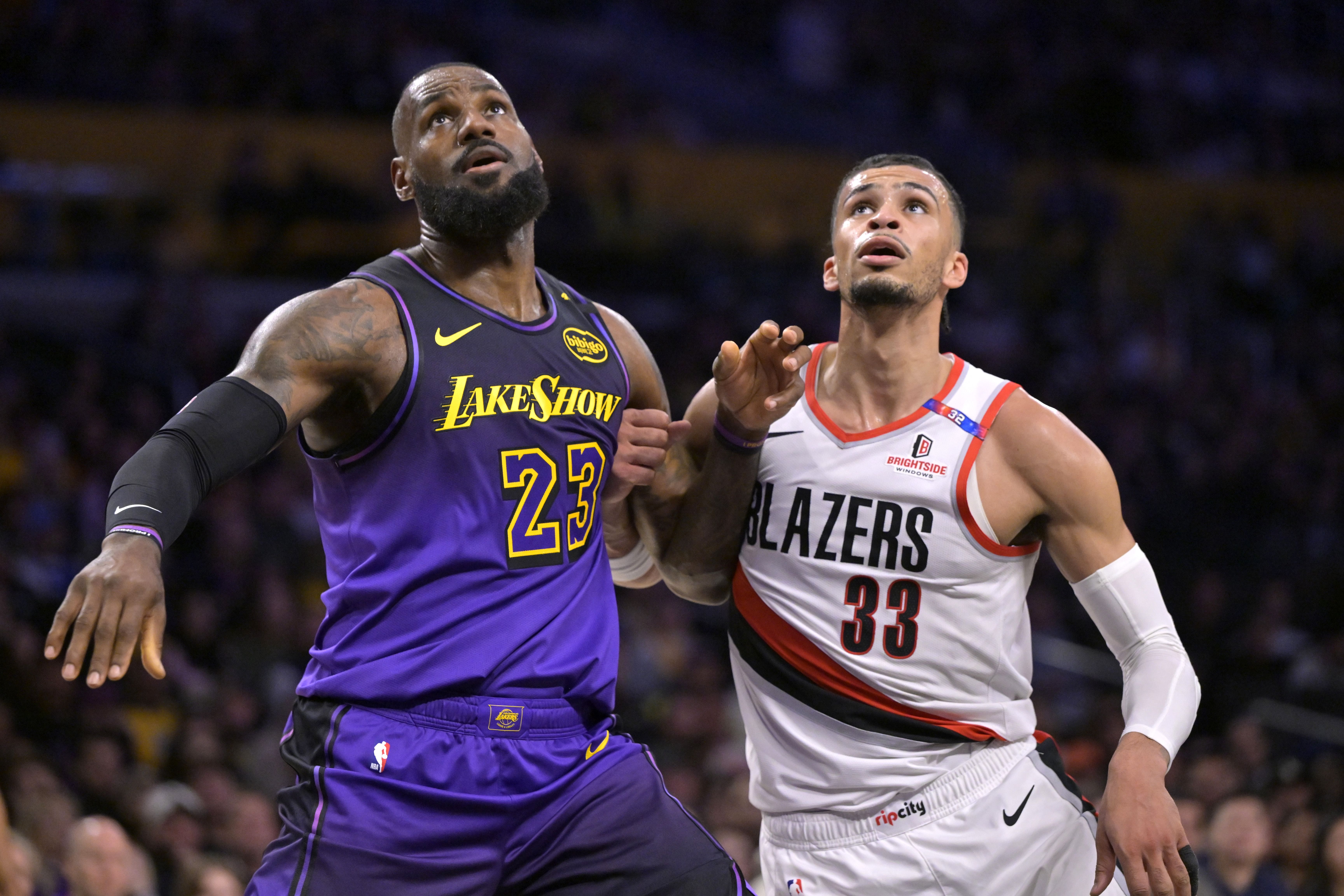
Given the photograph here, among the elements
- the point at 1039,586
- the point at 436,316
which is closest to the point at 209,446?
the point at 436,316

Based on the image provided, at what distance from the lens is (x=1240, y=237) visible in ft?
50.7

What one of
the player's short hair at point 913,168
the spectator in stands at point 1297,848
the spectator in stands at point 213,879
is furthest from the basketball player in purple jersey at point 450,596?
the spectator in stands at point 1297,848

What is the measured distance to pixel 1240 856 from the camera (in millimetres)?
7047

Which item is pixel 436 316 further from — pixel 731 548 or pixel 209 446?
pixel 731 548

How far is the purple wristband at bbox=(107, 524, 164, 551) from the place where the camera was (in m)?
2.77

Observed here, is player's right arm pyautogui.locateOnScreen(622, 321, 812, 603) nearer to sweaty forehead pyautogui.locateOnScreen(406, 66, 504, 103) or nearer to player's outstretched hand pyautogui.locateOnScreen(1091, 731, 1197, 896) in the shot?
sweaty forehead pyautogui.locateOnScreen(406, 66, 504, 103)

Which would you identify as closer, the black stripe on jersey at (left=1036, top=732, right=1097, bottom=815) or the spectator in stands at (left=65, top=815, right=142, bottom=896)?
the black stripe on jersey at (left=1036, top=732, right=1097, bottom=815)

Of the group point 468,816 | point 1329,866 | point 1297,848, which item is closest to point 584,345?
point 468,816

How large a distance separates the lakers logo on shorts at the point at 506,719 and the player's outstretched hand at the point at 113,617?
0.80 meters

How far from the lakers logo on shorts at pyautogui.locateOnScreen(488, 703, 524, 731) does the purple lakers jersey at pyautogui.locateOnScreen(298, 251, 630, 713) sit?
0.04 meters

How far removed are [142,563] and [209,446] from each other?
1.13 ft

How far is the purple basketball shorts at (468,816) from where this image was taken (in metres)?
3.14

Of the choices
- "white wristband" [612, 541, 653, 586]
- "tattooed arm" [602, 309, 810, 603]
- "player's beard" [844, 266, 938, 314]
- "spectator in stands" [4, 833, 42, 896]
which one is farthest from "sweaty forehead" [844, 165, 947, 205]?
"spectator in stands" [4, 833, 42, 896]

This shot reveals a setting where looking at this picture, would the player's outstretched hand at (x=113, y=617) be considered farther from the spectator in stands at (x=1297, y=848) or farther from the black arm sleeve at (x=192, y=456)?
the spectator in stands at (x=1297, y=848)
